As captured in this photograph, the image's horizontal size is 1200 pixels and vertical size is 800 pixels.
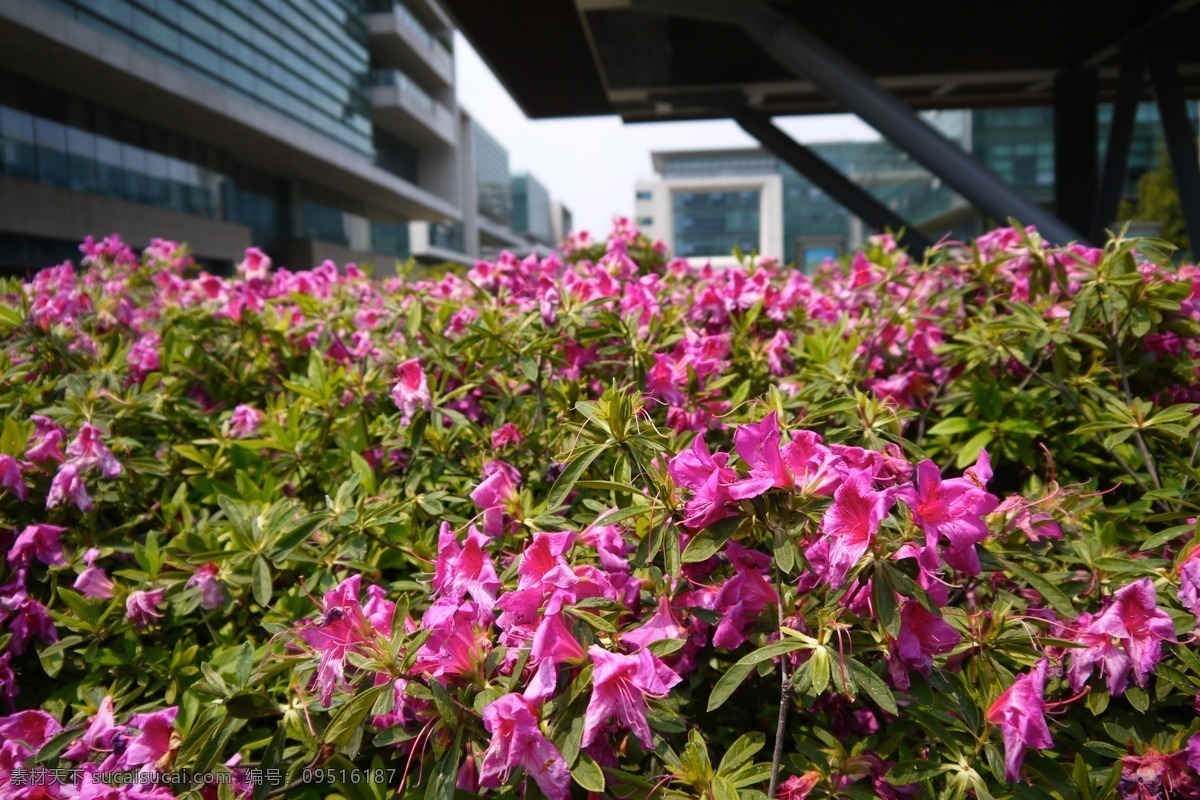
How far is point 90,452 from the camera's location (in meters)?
1.42

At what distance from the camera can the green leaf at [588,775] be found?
82 cm

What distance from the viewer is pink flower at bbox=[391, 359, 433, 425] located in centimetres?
143

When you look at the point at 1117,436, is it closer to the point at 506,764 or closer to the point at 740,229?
the point at 506,764

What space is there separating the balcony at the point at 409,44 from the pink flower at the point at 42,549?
3486cm

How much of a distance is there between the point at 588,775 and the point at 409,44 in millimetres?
37188

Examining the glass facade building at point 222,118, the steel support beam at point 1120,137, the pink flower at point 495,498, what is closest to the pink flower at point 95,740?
the pink flower at point 495,498

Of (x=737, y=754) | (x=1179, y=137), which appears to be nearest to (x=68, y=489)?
(x=737, y=754)

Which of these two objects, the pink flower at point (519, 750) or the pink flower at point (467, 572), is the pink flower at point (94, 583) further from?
the pink flower at point (519, 750)

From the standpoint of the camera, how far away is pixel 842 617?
3.01 feet

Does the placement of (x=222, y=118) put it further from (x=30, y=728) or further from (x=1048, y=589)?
(x=1048, y=589)

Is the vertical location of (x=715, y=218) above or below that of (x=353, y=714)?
above

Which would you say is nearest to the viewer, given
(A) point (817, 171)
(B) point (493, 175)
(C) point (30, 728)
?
(C) point (30, 728)

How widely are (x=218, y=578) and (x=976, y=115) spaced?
4506cm

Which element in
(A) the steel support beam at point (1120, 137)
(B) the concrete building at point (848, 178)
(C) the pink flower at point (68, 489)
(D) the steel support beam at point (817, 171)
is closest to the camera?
(C) the pink flower at point (68, 489)
